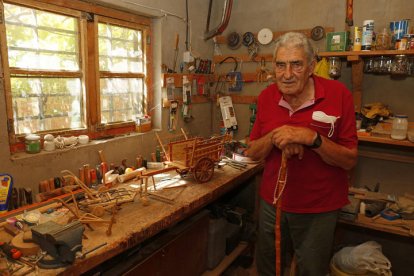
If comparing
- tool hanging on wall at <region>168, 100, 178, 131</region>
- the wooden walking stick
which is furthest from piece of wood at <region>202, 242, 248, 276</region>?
tool hanging on wall at <region>168, 100, 178, 131</region>

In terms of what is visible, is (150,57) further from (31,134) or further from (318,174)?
(318,174)

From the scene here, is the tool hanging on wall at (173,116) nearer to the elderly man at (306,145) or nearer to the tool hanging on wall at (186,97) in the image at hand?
the tool hanging on wall at (186,97)

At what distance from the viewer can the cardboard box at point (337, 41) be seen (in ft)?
7.52

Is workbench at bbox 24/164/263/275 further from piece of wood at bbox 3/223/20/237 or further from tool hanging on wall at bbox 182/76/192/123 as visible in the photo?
tool hanging on wall at bbox 182/76/192/123

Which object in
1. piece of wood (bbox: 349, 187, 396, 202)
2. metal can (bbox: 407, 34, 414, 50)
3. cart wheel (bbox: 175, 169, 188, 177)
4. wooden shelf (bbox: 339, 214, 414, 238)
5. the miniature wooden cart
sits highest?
metal can (bbox: 407, 34, 414, 50)

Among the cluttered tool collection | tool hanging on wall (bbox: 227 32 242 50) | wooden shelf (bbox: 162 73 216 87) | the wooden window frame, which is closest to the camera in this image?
the cluttered tool collection

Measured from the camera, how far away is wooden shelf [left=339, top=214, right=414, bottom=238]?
1.98 m

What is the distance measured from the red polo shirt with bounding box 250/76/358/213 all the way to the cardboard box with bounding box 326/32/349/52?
3.17 ft

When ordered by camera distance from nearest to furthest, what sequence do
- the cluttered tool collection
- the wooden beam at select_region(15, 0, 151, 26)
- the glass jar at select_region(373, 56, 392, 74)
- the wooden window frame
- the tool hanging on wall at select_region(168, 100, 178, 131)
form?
the cluttered tool collection
the wooden window frame
the wooden beam at select_region(15, 0, 151, 26)
the glass jar at select_region(373, 56, 392, 74)
the tool hanging on wall at select_region(168, 100, 178, 131)

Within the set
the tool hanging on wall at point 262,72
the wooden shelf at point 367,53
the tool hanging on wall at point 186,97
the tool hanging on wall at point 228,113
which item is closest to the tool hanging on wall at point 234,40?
the tool hanging on wall at point 262,72

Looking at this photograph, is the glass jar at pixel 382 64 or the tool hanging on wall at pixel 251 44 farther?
the tool hanging on wall at pixel 251 44

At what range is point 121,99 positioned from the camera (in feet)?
8.12

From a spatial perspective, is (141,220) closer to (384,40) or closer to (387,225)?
(387,225)

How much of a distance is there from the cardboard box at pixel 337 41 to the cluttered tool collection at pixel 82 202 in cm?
113
